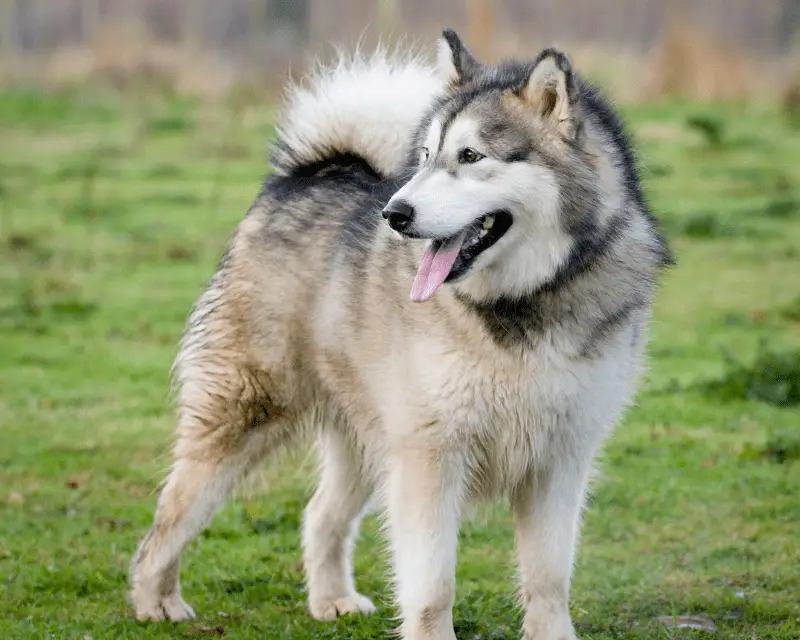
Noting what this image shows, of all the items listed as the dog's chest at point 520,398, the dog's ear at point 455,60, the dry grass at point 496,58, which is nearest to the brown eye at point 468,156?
the dog's ear at point 455,60

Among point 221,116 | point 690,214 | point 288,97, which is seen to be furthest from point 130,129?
point 288,97

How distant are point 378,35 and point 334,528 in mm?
13232

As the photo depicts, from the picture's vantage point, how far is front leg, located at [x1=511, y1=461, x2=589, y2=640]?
13.9 feet

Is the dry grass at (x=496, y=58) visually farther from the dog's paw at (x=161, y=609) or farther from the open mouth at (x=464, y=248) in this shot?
the open mouth at (x=464, y=248)

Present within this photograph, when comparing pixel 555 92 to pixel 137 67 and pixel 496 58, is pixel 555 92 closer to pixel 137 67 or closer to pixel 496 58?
pixel 496 58

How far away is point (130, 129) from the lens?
15.8 meters

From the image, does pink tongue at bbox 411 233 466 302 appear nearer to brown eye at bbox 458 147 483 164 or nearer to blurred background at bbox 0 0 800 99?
brown eye at bbox 458 147 483 164

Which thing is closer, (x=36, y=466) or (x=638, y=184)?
(x=638, y=184)

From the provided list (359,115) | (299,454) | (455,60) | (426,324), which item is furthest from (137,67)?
(426,324)

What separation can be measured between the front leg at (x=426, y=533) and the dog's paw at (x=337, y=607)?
72 cm

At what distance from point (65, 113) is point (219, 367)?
519 inches

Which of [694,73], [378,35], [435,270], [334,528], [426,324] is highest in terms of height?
[435,270]

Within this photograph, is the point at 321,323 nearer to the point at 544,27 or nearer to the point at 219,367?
the point at 219,367

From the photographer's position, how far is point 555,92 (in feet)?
12.6
